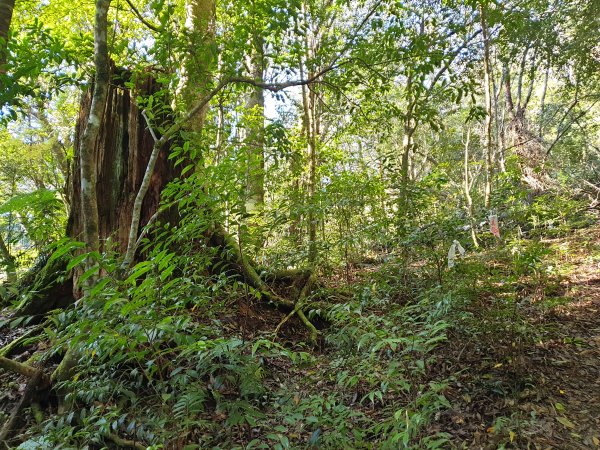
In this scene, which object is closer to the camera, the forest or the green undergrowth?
the green undergrowth

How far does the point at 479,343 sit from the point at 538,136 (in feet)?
35.9

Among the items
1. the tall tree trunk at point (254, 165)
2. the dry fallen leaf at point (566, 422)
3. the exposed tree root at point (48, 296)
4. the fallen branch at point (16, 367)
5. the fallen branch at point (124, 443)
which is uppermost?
the tall tree trunk at point (254, 165)

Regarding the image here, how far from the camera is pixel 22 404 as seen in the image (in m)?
3.03

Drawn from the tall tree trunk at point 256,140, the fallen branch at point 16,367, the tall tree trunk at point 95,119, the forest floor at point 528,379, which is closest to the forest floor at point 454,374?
the forest floor at point 528,379

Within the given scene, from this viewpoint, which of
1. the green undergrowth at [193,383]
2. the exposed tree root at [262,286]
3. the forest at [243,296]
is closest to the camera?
the green undergrowth at [193,383]

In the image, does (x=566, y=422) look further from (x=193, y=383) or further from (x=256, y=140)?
(x=256, y=140)

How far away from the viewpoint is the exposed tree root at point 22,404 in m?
2.87

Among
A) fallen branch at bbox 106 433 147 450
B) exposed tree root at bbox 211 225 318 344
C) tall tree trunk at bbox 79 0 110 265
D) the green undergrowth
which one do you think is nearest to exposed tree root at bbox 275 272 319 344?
exposed tree root at bbox 211 225 318 344

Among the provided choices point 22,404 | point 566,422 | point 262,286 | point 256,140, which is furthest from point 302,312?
point 22,404

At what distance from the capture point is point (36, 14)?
32.5ft

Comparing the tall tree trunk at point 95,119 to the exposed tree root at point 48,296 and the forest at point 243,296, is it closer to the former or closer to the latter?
the forest at point 243,296

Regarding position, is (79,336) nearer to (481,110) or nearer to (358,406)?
(358,406)

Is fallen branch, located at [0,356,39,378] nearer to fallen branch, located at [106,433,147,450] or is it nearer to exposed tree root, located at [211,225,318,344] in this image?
fallen branch, located at [106,433,147,450]

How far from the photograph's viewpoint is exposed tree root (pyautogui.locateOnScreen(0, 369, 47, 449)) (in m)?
2.87
